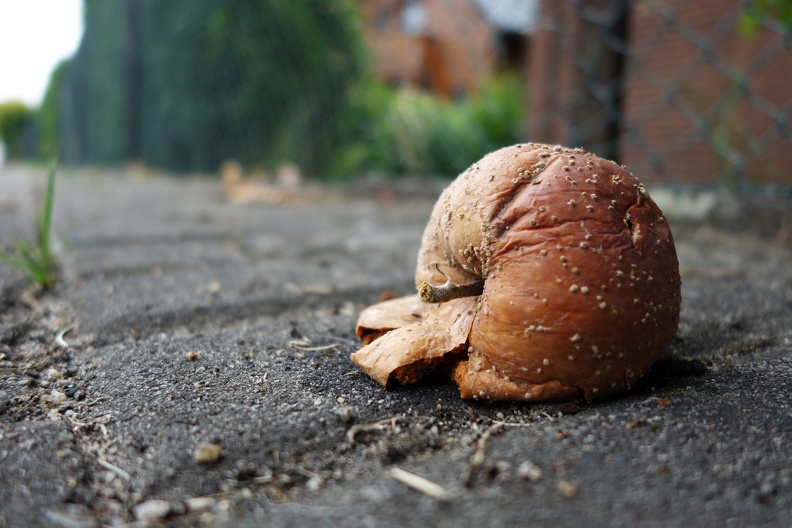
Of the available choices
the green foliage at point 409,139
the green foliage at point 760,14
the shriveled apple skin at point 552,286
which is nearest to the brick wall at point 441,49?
the green foliage at point 409,139

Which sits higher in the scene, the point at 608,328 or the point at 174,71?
the point at 174,71

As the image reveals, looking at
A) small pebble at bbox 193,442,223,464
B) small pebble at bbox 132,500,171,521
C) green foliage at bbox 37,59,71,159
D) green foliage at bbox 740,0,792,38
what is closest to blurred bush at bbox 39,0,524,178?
green foliage at bbox 740,0,792,38

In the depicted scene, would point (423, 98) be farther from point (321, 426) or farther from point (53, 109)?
point (53, 109)

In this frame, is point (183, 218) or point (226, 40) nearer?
point (183, 218)

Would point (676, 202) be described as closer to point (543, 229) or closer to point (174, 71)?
point (543, 229)

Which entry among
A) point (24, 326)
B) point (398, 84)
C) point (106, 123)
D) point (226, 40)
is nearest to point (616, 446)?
point (24, 326)

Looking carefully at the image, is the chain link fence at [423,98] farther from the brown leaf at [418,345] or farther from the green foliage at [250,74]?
the brown leaf at [418,345]

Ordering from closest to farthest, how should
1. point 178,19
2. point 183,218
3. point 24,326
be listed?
point 24,326 → point 183,218 → point 178,19

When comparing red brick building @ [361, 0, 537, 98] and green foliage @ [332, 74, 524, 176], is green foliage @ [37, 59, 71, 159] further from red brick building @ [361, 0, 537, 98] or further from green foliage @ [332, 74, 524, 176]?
green foliage @ [332, 74, 524, 176]
